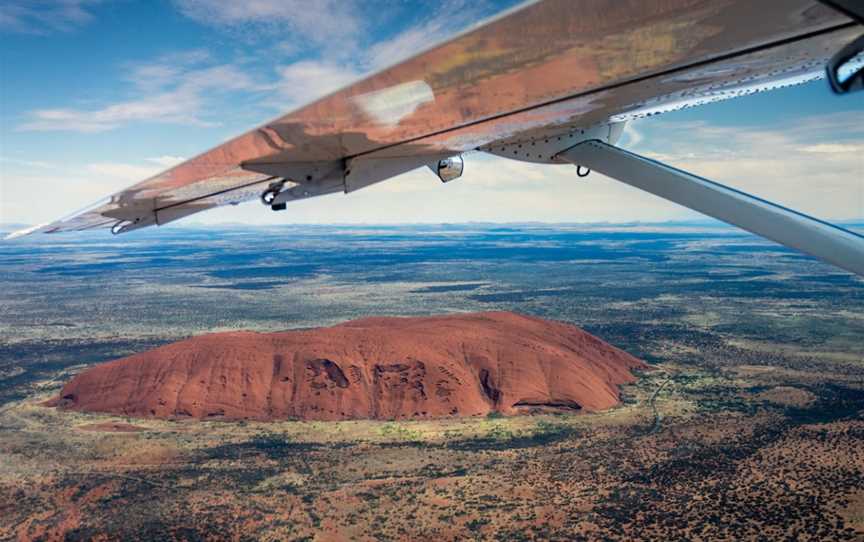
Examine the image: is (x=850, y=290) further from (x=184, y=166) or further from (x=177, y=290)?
(x=177, y=290)

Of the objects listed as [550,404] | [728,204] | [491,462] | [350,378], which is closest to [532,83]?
[728,204]

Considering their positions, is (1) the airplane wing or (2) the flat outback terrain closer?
(1) the airplane wing

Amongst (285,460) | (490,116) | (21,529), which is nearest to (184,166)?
(490,116)

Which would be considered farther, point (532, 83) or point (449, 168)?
point (449, 168)

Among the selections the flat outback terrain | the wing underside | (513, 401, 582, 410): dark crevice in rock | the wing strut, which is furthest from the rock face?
the wing underside

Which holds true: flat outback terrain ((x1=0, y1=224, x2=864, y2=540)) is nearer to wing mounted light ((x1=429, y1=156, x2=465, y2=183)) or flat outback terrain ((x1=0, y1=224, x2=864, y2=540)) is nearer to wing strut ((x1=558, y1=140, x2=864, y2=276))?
wing mounted light ((x1=429, y1=156, x2=465, y2=183))

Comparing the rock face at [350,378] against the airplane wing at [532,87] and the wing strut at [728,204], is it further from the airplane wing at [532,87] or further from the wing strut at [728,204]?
the airplane wing at [532,87]

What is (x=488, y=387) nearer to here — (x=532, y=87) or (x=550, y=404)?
(x=550, y=404)
